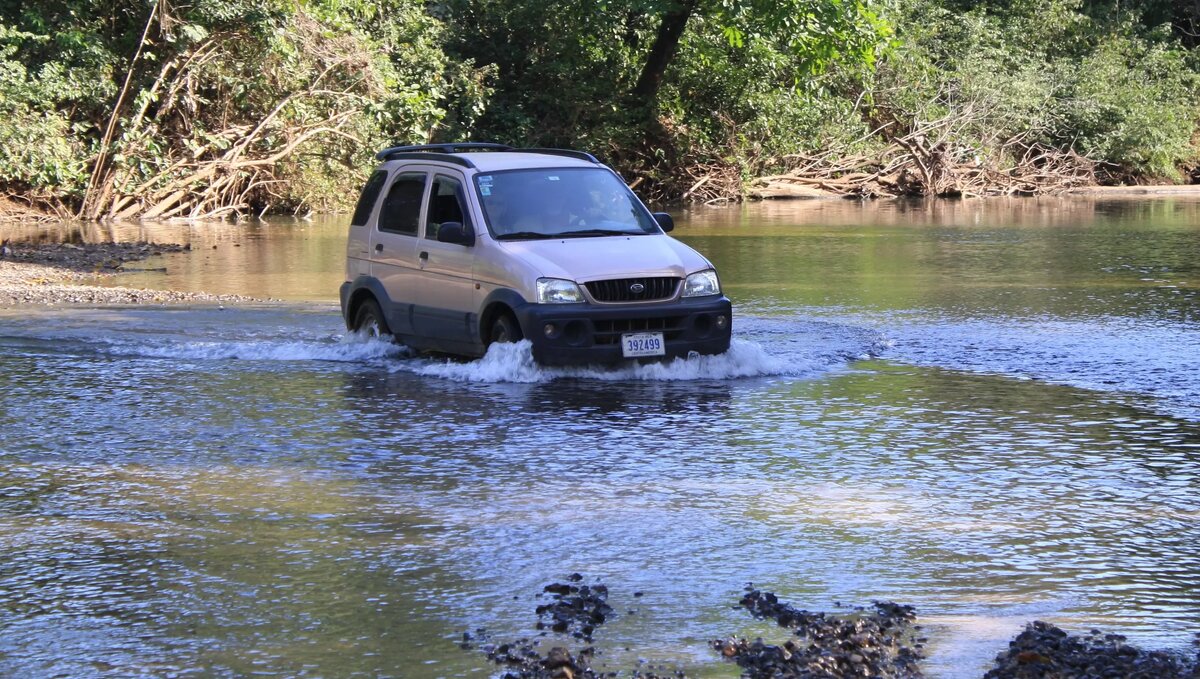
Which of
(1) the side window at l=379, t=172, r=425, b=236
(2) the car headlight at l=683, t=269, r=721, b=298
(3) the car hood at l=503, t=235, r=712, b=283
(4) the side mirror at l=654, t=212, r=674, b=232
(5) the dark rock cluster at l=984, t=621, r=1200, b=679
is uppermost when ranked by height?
(1) the side window at l=379, t=172, r=425, b=236

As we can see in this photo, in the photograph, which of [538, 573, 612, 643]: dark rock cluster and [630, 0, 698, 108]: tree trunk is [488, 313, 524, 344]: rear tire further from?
[630, 0, 698, 108]: tree trunk

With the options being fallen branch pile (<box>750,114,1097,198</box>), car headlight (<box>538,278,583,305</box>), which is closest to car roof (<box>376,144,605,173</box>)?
car headlight (<box>538,278,583,305</box>)

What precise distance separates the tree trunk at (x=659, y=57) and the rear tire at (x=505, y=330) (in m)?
26.3

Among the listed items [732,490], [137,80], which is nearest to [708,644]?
[732,490]

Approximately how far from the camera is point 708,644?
18.2 feet

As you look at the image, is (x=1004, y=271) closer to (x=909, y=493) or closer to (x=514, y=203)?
(x=514, y=203)

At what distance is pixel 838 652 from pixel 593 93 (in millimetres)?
34102

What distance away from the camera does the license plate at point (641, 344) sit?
456 inches

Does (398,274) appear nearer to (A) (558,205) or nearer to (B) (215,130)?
(A) (558,205)

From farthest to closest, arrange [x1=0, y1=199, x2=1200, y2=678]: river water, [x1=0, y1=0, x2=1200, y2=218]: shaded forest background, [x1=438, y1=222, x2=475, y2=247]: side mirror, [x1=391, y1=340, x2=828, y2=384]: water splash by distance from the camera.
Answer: [x1=0, y1=0, x2=1200, y2=218]: shaded forest background → [x1=438, y1=222, x2=475, y2=247]: side mirror → [x1=391, y1=340, x2=828, y2=384]: water splash → [x1=0, y1=199, x2=1200, y2=678]: river water

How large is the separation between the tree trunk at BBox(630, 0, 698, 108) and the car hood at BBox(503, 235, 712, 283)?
25.9m

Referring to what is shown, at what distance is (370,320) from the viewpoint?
13312mm

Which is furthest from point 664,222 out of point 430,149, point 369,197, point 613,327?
point 369,197

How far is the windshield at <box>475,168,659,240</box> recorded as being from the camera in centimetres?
1224
